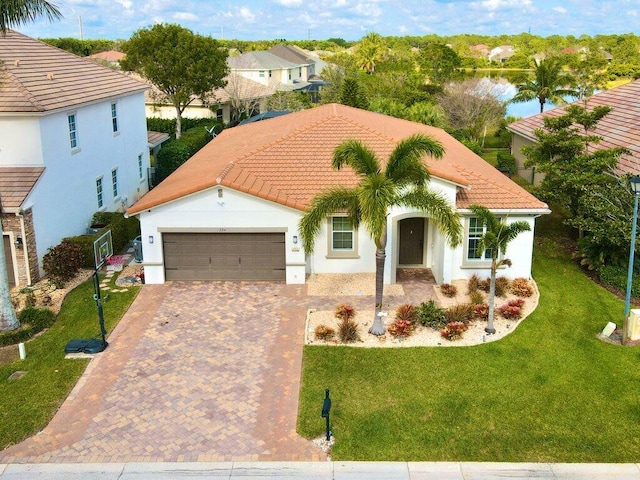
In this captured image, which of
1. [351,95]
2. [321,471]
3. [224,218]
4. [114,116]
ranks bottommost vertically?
[321,471]

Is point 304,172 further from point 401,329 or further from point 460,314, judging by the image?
point 460,314

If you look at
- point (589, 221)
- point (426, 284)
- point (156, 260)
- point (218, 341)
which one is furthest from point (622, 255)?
point (156, 260)

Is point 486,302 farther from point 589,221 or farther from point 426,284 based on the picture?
point 589,221

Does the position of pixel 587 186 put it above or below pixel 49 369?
above

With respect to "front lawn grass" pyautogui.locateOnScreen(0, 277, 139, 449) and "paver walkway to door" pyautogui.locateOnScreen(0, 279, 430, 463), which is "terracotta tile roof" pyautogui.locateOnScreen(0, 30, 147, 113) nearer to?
"front lawn grass" pyautogui.locateOnScreen(0, 277, 139, 449)

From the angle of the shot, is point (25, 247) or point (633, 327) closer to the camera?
point (633, 327)

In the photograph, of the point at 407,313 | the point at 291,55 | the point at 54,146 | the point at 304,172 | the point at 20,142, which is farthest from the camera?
the point at 291,55

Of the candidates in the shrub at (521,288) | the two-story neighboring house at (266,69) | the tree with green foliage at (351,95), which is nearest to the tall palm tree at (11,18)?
the shrub at (521,288)

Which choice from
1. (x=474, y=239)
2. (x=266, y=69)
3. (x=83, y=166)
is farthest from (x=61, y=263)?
(x=266, y=69)

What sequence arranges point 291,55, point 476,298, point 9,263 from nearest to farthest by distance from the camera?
point 476,298
point 9,263
point 291,55
